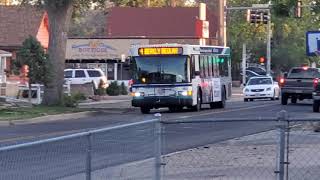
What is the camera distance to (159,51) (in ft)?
106

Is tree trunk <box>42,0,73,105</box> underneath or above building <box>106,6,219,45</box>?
underneath

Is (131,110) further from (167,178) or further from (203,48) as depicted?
(167,178)

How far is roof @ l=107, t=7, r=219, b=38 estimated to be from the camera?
6744 centimetres

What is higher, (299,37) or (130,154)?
(299,37)

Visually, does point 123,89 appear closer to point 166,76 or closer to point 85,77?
point 85,77

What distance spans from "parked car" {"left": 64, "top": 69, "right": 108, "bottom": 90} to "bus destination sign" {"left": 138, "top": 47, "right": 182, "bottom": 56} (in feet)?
68.0

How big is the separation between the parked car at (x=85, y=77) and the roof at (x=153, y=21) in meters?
14.0

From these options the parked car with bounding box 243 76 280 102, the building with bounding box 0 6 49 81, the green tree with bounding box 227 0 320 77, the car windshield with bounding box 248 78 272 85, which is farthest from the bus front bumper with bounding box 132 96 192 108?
the green tree with bounding box 227 0 320 77

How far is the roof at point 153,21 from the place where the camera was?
221 feet

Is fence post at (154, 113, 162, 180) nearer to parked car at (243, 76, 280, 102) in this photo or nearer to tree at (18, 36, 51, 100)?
tree at (18, 36, 51, 100)

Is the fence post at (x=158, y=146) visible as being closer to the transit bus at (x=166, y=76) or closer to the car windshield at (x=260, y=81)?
the transit bus at (x=166, y=76)

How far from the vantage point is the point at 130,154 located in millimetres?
8578

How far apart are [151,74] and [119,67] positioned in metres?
35.9

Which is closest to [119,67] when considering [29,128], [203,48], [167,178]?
[203,48]
